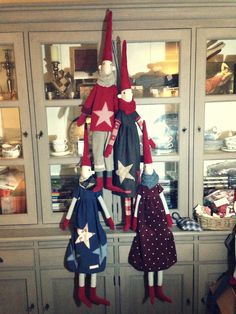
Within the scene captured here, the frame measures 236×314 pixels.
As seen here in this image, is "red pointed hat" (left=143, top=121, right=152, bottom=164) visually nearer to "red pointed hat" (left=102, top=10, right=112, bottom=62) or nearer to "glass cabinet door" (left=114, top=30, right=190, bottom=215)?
"glass cabinet door" (left=114, top=30, right=190, bottom=215)

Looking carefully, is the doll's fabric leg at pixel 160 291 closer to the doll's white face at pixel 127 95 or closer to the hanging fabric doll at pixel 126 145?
the hanging fabric doll at pixel 126 145

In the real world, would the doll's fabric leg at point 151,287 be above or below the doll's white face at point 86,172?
below

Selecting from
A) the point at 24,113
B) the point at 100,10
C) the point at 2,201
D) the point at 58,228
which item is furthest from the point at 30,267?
the point at 100,10

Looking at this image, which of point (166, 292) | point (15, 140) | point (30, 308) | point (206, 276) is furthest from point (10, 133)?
point (206, 276)

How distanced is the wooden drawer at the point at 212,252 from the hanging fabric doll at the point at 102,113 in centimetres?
61

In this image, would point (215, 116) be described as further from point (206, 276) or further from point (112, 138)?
point (206, 276)

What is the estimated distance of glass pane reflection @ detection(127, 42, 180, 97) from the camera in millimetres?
1869

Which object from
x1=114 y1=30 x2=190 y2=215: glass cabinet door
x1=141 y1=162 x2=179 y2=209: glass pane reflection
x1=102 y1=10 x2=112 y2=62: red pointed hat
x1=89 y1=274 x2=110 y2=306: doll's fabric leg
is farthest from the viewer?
x1=141 y1=162 x2=179 y2=209: glass pane reflection

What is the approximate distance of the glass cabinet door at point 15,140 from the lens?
1.80 metres

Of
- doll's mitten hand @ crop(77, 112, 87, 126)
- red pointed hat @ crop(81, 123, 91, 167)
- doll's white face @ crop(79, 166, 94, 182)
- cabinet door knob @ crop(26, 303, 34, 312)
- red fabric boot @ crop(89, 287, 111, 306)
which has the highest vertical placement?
doll's mitten hand @ crop(77, 112, 87, 126)

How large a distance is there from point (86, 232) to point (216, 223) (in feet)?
2.47

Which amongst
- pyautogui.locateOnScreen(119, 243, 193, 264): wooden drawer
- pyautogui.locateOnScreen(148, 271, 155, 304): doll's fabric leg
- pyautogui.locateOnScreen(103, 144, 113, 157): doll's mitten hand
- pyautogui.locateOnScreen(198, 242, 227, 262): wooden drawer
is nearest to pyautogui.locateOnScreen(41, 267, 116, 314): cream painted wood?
pyautogui.locateOnScreen(119, 243, 193, 264): wooden drawer

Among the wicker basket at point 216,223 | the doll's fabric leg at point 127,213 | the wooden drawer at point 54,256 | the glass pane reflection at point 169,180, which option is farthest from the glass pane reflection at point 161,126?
the wooden drawer at point 54,256

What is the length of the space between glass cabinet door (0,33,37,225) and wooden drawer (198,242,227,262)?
3.29 feet
